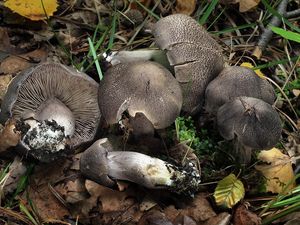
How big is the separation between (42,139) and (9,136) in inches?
6.7

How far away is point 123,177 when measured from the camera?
233cm

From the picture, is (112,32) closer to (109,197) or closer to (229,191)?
Answer: (109,197)

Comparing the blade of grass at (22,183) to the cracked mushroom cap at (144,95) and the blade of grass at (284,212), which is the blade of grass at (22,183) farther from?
the blade of grass at (284,212)

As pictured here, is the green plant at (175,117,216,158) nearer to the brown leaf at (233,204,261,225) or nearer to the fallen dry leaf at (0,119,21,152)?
the brown leaf at (233,204,261,225)

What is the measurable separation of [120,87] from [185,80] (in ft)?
1.32

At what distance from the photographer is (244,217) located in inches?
88.7

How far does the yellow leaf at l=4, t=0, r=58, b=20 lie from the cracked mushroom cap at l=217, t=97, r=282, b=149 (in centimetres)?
Result: 136

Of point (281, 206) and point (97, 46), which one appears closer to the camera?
point (281, 206)

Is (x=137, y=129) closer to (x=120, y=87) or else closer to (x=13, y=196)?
(x=120, y=87)

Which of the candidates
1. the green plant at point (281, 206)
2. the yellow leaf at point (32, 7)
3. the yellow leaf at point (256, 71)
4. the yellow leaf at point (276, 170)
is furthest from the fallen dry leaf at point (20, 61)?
the green plant at point (281, 206)

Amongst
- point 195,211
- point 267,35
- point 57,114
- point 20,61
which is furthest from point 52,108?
point 267,35

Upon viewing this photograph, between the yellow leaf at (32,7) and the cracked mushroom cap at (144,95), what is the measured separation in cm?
85

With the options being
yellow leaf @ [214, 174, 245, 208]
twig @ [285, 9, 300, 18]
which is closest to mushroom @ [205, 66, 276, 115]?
yellow leaf @ [214, 174, 245, 208]

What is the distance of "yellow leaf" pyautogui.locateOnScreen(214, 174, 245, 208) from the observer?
7.47 ft
